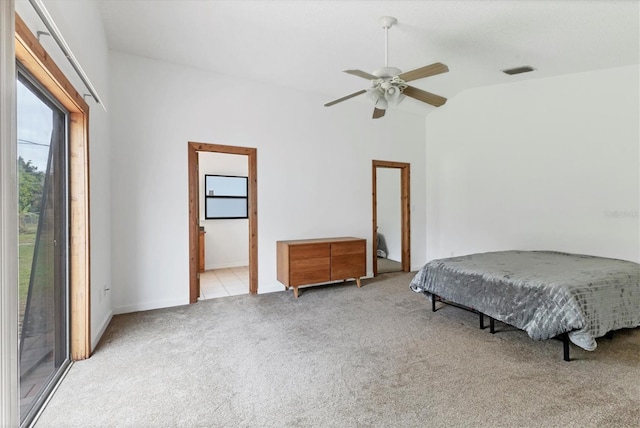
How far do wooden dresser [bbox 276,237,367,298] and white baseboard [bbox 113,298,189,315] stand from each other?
1310mm

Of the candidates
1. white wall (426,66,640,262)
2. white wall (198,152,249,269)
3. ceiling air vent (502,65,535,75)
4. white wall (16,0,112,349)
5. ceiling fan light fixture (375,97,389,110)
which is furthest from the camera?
white wall (198,152,249,269)

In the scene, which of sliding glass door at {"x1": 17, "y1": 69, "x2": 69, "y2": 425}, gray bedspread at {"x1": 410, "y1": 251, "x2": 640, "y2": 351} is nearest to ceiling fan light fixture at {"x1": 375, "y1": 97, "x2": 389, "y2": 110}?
gray bedspread at {"x1": 410, "y1": 251, "x2": 640, "y2": 351}

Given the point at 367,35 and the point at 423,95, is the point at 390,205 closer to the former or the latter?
the point at 423,95

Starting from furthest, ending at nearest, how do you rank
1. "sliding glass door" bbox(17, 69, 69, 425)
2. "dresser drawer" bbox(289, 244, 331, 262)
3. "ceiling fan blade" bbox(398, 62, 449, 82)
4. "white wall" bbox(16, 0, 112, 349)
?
"dresser drawer" bbox(289, 244, 331, 262) < "ceiling fan blade" bbox(398, 62, 449, 82) < "white wall" bbox(16, 0, 112, 349) < "sliding glass door" bbox(17, 69, 69, 425)

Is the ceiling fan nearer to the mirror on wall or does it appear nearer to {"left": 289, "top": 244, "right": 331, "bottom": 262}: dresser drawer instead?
{"left": 289, "top": 244, "right": 331, "bottom": 262}: dresser drawer

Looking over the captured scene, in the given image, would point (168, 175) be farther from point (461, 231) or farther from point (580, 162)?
point (580, 162)

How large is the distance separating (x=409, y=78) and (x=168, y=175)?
9.60ft

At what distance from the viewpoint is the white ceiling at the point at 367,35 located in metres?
2.68

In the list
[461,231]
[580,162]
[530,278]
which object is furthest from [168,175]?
[580,162]

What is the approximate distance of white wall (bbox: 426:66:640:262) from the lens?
367 cm

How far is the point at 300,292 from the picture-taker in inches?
167

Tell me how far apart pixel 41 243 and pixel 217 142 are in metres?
2.38

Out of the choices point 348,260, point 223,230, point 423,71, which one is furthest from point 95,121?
point 223,230

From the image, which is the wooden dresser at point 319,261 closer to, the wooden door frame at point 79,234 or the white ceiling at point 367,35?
the wooden door frame at point 79,234
